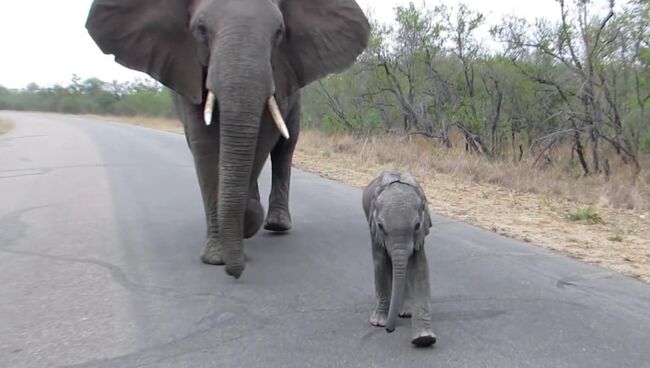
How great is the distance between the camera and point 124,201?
9227 millimetres

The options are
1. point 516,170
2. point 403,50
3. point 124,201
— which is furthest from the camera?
point 403,50

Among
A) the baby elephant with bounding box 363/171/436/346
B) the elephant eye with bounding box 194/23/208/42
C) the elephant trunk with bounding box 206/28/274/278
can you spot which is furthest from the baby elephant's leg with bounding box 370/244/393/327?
the elephant eye with bounding box 194/23/208/42

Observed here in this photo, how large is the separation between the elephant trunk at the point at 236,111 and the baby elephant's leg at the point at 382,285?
129 centimetres

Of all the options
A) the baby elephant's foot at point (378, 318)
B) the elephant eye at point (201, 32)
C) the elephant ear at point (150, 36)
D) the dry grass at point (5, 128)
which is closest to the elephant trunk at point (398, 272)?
the baby elephant's foot at point (378, 318)

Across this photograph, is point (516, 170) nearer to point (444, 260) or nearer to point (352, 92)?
point (444, 260)

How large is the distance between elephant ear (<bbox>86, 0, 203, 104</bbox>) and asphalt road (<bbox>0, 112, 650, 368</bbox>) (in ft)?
5.43

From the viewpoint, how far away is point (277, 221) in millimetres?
7152

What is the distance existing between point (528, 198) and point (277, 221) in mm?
4519

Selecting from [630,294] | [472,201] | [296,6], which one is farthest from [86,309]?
[472,201]

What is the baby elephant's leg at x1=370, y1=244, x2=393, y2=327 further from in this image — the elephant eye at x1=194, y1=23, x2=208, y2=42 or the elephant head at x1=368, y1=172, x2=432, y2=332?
the elephant eye at x1=194, y1=23, x2=208, y2=42

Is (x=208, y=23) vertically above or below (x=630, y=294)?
above

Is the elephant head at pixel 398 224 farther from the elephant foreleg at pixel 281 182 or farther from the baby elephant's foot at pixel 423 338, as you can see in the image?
the elephant foreleg at pixel 281 182

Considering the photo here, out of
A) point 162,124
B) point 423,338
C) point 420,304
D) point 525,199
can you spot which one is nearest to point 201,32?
point 420,304

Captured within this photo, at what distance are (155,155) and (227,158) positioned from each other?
12077mm
